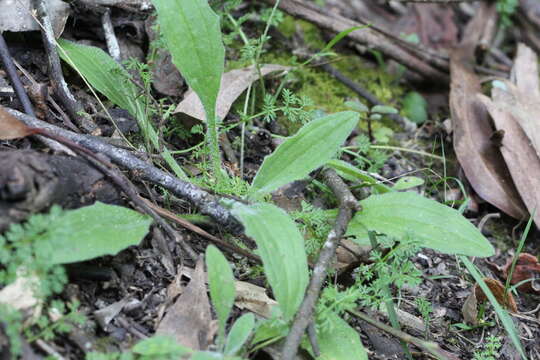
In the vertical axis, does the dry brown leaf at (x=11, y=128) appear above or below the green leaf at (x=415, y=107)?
above

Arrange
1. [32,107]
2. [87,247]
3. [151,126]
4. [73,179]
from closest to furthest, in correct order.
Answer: [87,247], [73,179], [32,107], [151,126]

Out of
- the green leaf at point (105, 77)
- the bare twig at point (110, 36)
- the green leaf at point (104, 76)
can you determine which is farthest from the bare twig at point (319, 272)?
the bare twig at point (110, 36)

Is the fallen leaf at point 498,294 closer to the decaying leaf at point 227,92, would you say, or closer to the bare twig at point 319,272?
the bare twig at point 319,272

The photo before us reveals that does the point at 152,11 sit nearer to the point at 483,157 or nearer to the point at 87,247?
the point at 87,247

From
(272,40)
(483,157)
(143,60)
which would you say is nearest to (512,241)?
(483,157)

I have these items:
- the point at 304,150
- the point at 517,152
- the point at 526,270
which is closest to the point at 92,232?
the point at 304,150
